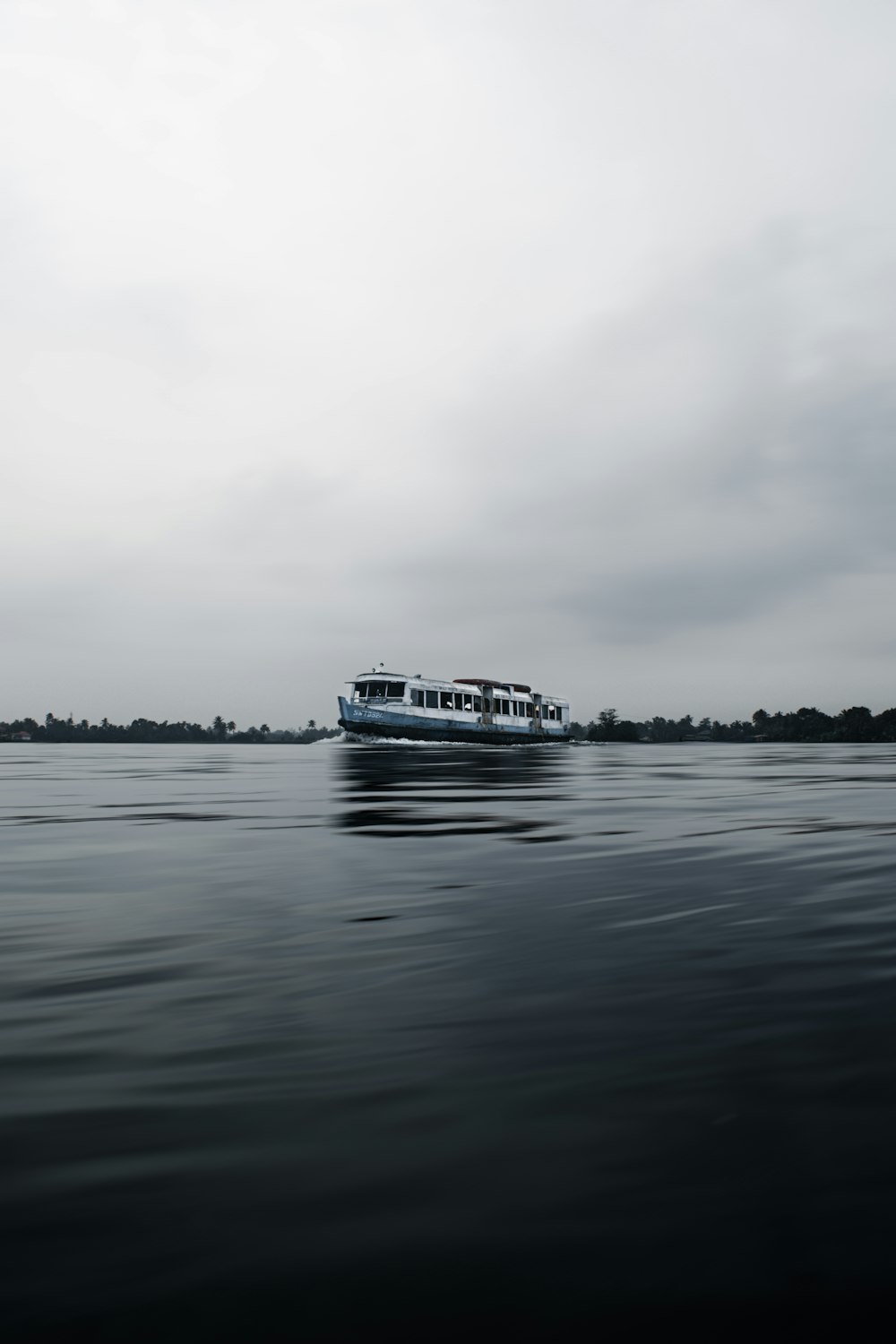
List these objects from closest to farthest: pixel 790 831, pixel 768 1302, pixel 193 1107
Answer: pixel 768 1302, pixel 193 1107, pixel 790 831

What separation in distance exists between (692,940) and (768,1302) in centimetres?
369

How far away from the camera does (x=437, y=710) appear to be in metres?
68.6

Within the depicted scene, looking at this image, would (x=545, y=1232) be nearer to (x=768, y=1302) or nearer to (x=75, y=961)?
(x=768, y=1302)

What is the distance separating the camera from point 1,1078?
3377mm

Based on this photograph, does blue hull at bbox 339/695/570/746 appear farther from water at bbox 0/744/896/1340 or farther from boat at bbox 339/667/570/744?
water at bbox 0/744/896/1340

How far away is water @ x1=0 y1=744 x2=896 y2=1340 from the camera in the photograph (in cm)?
204

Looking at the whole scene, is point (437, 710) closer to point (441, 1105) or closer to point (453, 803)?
point (453, 803)

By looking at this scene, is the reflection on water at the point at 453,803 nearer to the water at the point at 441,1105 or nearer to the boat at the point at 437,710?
the water at the point at 441,1105

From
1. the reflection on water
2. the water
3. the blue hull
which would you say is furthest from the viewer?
the blue hull

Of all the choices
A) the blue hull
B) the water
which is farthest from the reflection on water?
the blue hull

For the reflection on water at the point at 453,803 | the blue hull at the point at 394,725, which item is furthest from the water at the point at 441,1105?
the blue hull at the point at 394,725

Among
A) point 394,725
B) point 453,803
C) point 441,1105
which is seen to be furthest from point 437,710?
point 441,1105

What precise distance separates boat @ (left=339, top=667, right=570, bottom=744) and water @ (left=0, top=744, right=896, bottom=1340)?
188 feet

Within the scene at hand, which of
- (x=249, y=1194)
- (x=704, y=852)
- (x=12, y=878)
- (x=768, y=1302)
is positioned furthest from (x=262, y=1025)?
(x=704, y=852)
